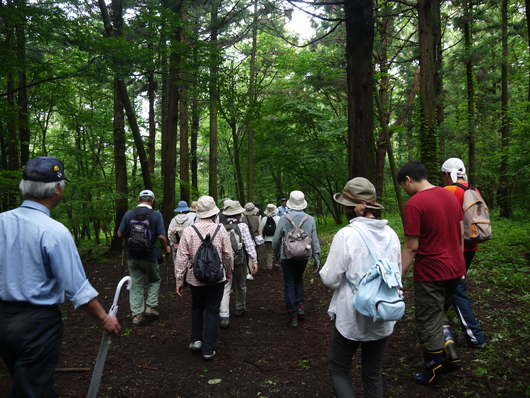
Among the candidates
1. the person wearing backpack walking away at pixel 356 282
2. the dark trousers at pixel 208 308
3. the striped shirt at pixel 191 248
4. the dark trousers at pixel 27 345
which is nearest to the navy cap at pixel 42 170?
the dark trousers at pixel 27 345

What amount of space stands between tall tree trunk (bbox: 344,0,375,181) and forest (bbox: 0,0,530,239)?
2 centimetres

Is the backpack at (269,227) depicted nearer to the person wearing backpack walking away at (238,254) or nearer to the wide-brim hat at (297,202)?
the person wearing backpack walking away at (238,254)

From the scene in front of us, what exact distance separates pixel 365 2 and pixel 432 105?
4.34 m

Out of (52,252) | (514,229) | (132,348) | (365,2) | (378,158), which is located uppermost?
(365,2)

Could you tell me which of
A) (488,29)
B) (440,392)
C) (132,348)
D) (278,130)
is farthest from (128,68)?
(488,29)

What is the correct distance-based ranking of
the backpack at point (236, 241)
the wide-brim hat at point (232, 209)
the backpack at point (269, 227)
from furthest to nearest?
the backpack at point (269, 227) → the wide-brim hat at point (232, 209) → the backpack at point (236, 241)

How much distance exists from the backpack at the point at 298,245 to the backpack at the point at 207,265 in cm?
134

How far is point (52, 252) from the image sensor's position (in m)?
2.29

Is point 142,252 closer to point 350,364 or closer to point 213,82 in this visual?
point 350,364

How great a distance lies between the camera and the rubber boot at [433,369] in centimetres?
350

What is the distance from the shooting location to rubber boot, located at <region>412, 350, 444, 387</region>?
3498 millimetres

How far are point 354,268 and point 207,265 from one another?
Answer: 7.64ft

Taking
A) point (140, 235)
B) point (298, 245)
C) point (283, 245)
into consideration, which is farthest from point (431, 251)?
point (140, 235)

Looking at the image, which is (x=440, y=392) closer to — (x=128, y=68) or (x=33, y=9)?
(x=128, y=68)
